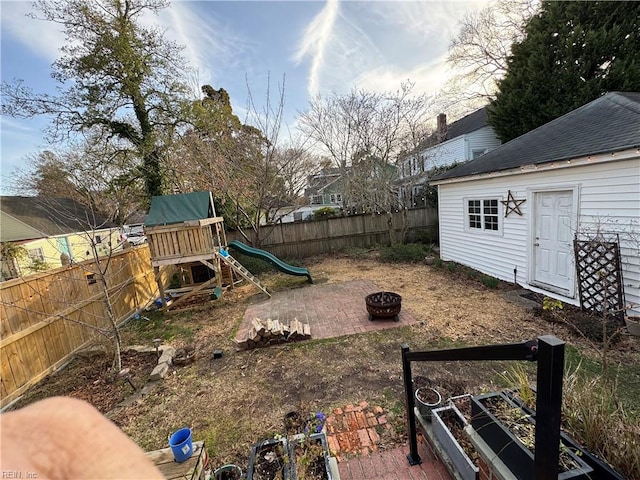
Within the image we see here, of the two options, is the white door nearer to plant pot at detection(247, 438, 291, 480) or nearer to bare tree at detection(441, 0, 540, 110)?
plant pot at detection(247, 438, 291, 480)

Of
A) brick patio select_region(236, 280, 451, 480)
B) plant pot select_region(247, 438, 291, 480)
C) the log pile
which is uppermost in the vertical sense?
plant pot select_region(247, 438, 291, 480)

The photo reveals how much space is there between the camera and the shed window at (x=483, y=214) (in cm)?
716

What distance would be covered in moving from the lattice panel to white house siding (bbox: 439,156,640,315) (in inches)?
8.5

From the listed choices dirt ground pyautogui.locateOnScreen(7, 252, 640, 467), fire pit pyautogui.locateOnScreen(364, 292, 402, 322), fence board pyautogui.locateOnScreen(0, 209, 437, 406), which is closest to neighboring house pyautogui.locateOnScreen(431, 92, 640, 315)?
dirt ground pyautogui.locateOnScreen(7, 252, 640, 467)

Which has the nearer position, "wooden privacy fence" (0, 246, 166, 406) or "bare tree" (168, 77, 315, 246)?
"wooden privacy fence" (0, 246, 166, 406)

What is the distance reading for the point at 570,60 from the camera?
11.5 metres

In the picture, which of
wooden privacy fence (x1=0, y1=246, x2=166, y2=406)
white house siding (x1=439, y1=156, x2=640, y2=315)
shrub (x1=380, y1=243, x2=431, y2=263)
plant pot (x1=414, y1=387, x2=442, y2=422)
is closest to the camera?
plant pot (x1=414, y1=387, x2=442, y2=422)

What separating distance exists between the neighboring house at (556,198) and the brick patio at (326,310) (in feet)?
10.5

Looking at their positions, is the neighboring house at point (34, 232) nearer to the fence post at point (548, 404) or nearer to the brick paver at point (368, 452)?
the brick paver at point (368, 452)

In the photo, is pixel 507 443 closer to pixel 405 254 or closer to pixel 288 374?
pixel 288 374

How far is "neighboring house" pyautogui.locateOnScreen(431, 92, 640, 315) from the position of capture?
4.50 meters

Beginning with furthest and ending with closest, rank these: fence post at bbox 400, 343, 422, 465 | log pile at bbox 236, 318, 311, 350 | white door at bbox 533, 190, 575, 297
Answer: white door at bbox 533, 190, 575, 297
log pile at bbox 236, 318, 311, 350
fence post at bbox 400, 343, 422, 465

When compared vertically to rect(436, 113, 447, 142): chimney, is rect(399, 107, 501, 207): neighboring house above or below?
below

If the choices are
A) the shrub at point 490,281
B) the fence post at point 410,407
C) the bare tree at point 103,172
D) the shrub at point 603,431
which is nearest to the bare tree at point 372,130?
the shrub at point 490,281
